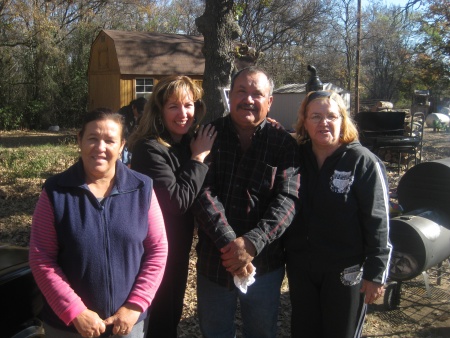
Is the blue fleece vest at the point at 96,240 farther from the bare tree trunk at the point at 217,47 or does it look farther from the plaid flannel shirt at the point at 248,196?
the bare tree trunk at the point at 217,47

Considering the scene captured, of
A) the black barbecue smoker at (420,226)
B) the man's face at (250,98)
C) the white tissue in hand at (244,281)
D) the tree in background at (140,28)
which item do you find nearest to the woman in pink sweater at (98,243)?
the white tissue in hand at (244,281)

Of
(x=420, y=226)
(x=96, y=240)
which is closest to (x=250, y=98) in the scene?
(x=96, y=240)

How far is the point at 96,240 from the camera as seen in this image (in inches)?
76.8

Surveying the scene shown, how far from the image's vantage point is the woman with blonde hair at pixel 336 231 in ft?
7.73

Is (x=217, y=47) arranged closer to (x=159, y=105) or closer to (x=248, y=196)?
(x=159, y=105)

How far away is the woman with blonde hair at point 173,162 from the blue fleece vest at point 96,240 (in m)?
0.30

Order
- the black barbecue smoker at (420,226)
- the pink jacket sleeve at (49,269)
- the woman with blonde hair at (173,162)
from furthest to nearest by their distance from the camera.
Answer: the black barbecue smoker at (420,226) < the woman with blonde hair at (173,162) < the pink jacket sleeve at (49,269)

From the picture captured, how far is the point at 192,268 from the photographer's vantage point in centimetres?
509

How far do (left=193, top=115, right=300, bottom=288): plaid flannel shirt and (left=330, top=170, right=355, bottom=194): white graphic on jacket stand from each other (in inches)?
7.5

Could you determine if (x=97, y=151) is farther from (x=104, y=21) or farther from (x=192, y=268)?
(x=104, y=21)

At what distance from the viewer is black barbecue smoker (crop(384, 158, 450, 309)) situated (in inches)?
142

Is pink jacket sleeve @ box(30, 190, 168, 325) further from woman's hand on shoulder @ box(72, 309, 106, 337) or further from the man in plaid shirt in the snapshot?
the man in plaid shirt

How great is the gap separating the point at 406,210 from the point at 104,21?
2568 centimetres

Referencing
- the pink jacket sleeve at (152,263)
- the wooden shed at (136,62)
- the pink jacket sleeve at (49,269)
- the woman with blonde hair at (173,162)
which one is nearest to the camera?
the pink jacket sleeve at (49,269)
